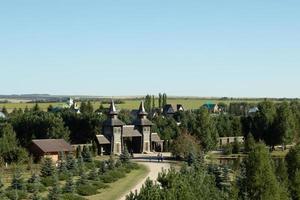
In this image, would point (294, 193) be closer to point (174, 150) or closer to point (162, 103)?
point (174, 150)

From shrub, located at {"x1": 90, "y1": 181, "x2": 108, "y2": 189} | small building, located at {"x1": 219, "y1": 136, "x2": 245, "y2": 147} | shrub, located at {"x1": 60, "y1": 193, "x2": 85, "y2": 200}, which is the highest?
small building, located at {"x1": 219, "y1": 136, "x2": 245, "y2": 147}

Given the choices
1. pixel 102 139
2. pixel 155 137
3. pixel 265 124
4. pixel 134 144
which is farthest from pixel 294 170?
pixel 265 124

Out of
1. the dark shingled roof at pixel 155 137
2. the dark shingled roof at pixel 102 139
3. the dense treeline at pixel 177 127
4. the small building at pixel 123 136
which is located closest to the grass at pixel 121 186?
the dark shingled roof at pixel 102 139

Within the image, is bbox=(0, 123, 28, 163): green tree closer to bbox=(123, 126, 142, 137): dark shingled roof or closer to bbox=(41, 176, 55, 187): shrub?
bbox=(41, 176, 55, 187): shrub

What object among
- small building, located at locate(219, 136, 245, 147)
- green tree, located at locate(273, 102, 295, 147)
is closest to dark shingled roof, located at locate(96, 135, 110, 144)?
small building, located at locate(219, 136, 245, 147)

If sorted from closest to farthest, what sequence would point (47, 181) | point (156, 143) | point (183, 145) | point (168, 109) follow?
point (47, 181) → point (183, 145) → point (156, 143) → point (168, 109)

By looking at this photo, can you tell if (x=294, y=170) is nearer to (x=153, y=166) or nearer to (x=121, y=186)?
(x=121, y=186)

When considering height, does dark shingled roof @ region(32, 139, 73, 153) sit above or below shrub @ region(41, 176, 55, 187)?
above
